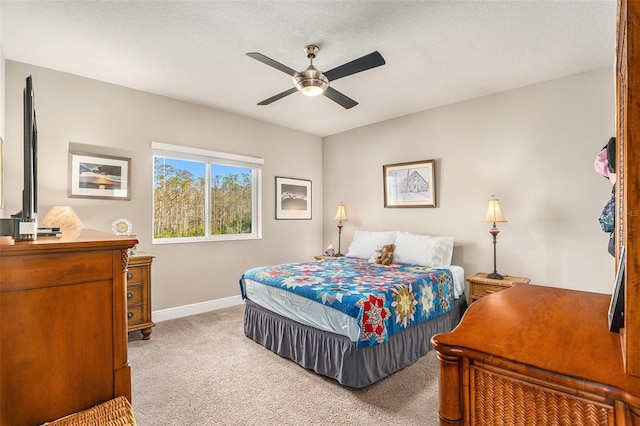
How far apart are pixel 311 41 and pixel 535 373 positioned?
266 cm

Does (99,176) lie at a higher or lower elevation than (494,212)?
higher

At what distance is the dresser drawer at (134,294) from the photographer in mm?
3154

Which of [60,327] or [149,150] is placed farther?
[149,150]

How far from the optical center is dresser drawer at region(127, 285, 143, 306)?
3.15 meters

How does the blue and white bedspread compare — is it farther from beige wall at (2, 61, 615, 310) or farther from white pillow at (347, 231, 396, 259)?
beige wall at (2, 61, 615, 310)

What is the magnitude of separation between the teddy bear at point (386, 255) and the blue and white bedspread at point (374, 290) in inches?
3.5

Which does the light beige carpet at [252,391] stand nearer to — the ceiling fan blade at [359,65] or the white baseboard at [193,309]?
the white baseboard at [193,309]

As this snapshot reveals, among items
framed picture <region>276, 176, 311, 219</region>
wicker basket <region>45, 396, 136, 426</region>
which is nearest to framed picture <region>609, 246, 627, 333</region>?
wicker basket <region>45, 396, 136, 426</region>

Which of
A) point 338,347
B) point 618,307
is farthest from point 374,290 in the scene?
point 618,307

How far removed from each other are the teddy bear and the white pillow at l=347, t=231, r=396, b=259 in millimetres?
269

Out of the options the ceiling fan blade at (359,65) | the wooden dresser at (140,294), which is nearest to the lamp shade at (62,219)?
the wooden dresser at (140,294)

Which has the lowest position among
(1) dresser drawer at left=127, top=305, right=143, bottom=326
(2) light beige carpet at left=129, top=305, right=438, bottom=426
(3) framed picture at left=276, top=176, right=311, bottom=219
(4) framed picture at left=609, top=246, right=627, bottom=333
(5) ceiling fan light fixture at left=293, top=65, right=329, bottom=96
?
(2) light beige carpet at left=129, top=305, right=438, bottom=426

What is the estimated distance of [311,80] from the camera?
97.7 inches

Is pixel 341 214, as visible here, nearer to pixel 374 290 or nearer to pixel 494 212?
pixel 494 212
